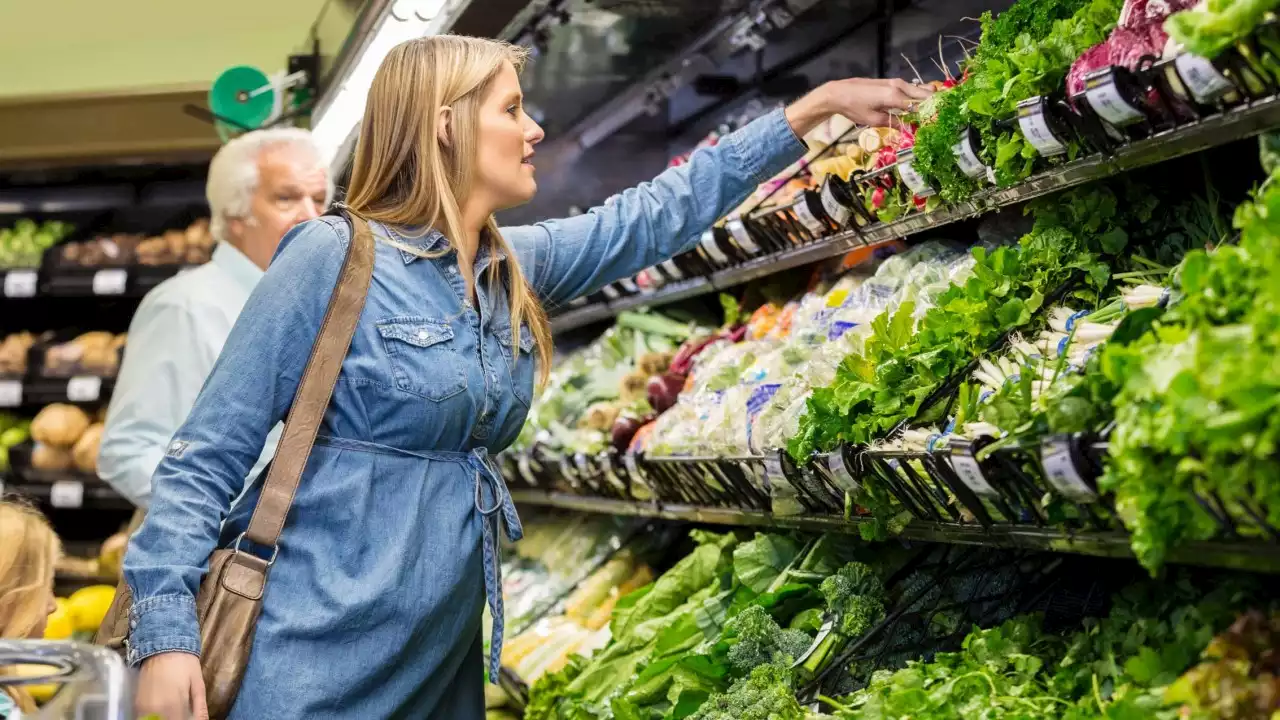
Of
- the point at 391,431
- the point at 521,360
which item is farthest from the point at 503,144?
the point at 391,431

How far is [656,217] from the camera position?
3008mm

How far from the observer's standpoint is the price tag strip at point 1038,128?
1996 millimetres

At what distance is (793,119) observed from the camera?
2.91 m

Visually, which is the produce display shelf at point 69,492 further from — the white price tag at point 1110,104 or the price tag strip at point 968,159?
the white price tag at point 1110,104

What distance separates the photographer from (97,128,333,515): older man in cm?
380

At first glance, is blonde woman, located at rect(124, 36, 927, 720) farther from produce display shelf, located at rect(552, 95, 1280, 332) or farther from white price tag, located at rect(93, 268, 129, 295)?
white price tag, located at rect(93, 268, 129, 295)

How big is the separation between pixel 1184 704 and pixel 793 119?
1611 mm

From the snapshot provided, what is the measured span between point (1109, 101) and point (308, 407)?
4.62 ft

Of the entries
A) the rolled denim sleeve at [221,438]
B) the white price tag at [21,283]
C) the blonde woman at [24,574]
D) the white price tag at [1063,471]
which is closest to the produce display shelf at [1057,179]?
the white price tag at [1063,471]

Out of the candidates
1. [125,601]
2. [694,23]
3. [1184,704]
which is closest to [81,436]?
[694,23]

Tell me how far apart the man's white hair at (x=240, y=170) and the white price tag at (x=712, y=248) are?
4.56 feet

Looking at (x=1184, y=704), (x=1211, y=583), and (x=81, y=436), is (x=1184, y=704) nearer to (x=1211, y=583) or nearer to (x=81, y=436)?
(x=1211, y=583)

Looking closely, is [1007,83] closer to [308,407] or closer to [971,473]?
[971,473]

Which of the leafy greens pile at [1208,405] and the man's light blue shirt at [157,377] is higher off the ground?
the leafy greens pile at [1208,405]
